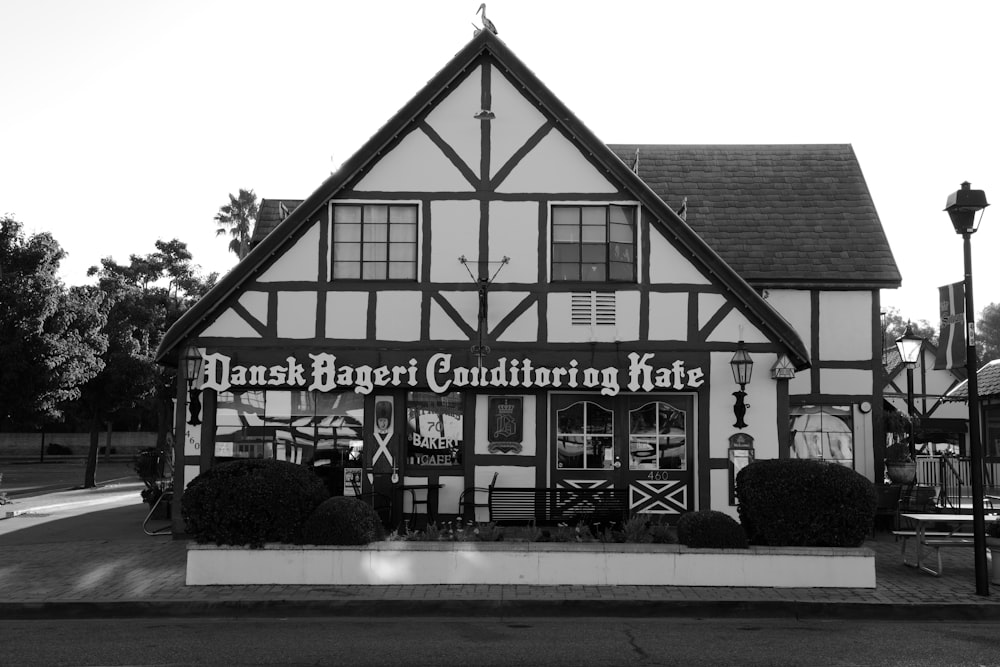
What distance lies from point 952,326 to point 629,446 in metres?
5.56

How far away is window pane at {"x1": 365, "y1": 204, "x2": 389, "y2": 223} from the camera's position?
15859 mm

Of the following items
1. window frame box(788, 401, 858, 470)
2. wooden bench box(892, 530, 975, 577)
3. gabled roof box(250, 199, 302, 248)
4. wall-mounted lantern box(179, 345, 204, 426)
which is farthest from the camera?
gabled roof box(250, 199, 302, 248)

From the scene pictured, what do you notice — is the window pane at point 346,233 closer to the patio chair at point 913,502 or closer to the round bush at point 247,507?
the round bush at point 247,507

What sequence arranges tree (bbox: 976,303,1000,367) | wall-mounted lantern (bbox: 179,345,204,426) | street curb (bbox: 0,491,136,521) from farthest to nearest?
tree (bbox: 976,303,1000,367)
street curb (bbox: 0,491,136,521)
wall-mounted lantern (bbox: 179,345,204,426)

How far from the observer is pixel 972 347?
37.9ft

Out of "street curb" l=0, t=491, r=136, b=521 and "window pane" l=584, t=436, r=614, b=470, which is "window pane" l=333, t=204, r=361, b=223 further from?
"street curb" l=0, t=491, r=136, b=521

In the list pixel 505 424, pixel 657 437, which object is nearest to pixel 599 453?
pixel 657 437

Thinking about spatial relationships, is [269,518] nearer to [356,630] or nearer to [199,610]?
[199,610]

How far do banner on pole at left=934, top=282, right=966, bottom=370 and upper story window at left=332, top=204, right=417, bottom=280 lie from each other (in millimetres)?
8075

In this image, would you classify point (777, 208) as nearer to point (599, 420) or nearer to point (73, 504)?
point (599, 420)

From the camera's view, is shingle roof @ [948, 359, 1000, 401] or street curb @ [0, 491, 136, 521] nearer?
street curb @ [0, 491, 136, 521]

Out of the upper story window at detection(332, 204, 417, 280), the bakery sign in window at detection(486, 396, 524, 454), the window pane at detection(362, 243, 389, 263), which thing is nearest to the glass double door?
the bakery sign in window at detection(486, 396, 524, 454)

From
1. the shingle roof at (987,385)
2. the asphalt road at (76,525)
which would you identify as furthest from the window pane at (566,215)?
the shingle roof at (987,385)

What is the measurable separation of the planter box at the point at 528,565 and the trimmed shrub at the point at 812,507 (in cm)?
22
